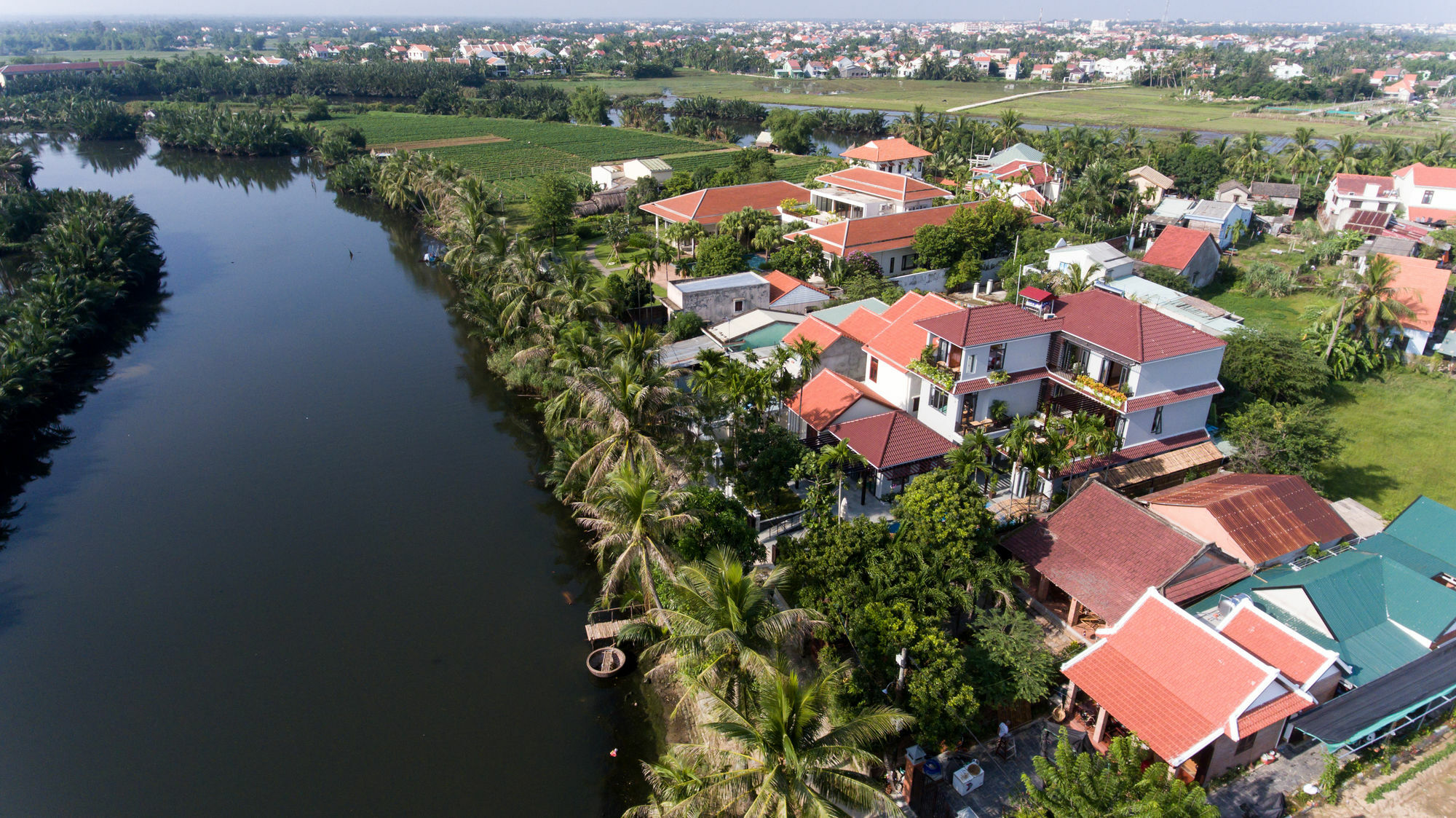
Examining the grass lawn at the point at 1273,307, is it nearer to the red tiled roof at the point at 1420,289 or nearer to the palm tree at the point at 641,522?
the red tiled roof at the point at 1420,289

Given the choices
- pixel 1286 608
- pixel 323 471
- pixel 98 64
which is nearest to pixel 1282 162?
pixel 1286 608

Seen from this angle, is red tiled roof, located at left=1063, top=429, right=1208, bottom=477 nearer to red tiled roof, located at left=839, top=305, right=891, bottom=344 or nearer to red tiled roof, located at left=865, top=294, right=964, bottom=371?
red tiled roof, located at left=865, top=294, right=964, bottom=371

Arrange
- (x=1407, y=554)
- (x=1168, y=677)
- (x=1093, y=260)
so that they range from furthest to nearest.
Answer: (x=1093, y=260) < (x=1407, y=554) < (x=1168, y=677)

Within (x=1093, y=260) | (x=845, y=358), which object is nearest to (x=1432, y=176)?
(x=1093, y=260)

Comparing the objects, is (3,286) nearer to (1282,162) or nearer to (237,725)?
(237,725)

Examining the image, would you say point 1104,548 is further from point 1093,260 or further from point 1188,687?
point 1093,260

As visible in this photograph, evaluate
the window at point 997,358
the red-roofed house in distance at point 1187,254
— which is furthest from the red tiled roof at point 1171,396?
the red-roofed house in distance at point 1187,254
